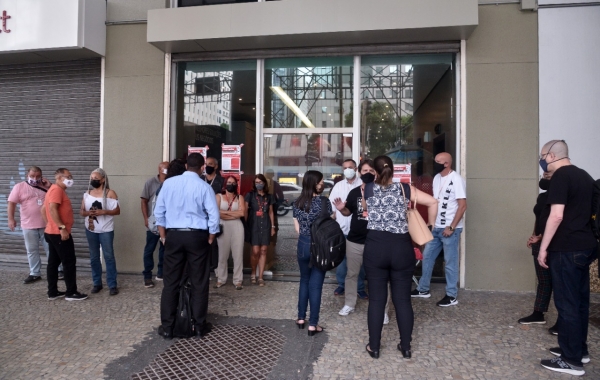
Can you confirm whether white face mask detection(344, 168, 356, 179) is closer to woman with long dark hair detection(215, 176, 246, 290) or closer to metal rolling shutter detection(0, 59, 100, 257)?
woman with long dark hair detection(215, 176, 246, 290)

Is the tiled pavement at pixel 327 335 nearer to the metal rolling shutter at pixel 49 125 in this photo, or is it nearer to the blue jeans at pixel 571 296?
the blue jeans at pixel 571 296

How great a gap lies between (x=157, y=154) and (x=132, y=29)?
2127 millimetres

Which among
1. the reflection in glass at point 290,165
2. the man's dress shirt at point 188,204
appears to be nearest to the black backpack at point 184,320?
the man's dress shirt at point 188,204

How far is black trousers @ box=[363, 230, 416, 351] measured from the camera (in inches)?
151

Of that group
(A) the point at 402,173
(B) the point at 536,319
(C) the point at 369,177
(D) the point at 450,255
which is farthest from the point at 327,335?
(A) the point at 402,173

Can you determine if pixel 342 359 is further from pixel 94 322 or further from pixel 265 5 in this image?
pixel 265 5

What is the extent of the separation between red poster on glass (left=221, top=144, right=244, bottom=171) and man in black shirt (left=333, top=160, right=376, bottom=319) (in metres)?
2.66

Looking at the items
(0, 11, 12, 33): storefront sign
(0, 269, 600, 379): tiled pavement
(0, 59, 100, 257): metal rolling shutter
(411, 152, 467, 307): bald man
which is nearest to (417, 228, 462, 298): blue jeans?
(411, 152, 467, 307): bald man

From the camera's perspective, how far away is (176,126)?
7266 millimetres

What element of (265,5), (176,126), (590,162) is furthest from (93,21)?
(590,162)

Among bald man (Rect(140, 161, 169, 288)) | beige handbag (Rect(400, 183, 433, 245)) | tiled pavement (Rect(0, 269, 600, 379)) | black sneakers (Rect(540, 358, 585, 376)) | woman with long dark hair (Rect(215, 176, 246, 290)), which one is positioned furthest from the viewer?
bald man (Rect(140, 161, 169, 288))

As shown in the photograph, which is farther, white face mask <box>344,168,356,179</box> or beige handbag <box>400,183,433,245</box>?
white face mask <box>344,168,356,179</box>

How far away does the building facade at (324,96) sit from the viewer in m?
6.04

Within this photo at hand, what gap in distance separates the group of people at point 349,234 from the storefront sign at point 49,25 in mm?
2069
